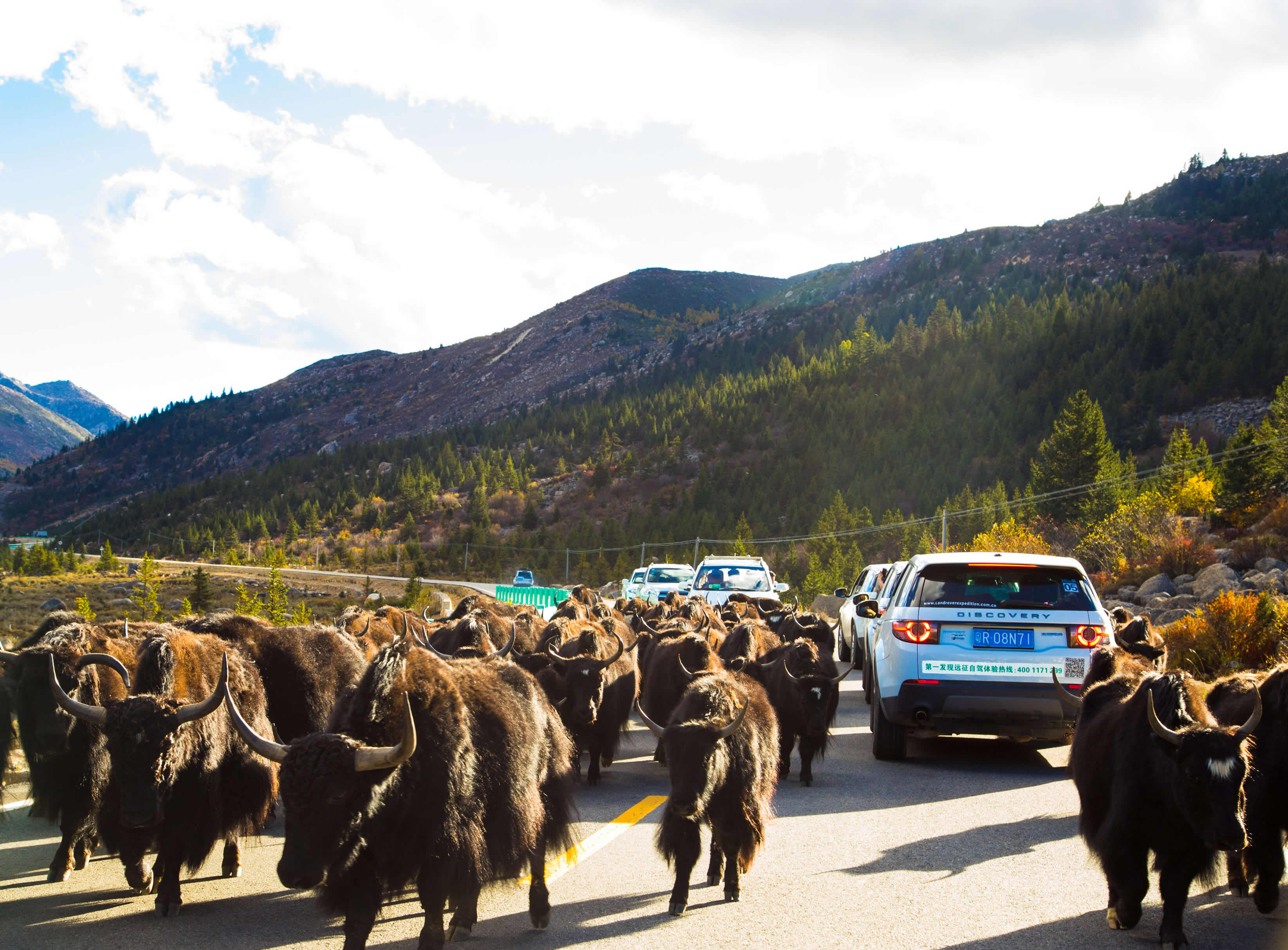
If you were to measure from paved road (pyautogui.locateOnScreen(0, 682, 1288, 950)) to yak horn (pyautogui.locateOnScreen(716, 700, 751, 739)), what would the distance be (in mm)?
917

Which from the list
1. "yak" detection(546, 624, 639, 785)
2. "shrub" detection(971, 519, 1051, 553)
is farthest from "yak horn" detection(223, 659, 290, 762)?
"shrub" detection(971, 519, 1051, 553)

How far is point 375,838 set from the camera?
15.3 feet

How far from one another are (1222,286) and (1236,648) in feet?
381

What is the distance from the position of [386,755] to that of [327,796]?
301 millimetres

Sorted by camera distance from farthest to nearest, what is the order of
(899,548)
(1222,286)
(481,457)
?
(481,457), (1222,286), (899,548)

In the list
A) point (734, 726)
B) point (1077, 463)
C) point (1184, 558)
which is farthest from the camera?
point (1077, 463)

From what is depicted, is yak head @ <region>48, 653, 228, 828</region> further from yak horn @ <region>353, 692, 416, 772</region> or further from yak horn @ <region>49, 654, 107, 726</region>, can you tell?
yak horn @ <region>353, 692, 416, 772</region>

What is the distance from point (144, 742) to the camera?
561cm

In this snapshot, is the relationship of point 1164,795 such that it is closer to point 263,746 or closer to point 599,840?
point 599,840

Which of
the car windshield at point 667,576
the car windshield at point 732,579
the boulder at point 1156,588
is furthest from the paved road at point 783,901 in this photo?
the boulder at point 1156,588

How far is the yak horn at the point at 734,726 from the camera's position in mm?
6230

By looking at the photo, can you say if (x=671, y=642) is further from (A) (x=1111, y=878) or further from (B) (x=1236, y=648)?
(B) (x=1236, y=648)

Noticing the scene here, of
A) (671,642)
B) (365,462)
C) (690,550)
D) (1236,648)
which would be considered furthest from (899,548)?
(365,462)

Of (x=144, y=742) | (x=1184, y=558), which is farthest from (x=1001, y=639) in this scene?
(x=1184, y=558)
